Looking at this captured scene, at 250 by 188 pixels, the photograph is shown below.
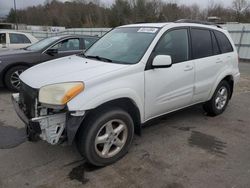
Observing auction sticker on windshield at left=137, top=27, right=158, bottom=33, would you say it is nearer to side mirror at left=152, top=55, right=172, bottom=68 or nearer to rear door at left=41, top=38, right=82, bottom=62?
side mirror at left=152, top=55, right=172, bottom=68

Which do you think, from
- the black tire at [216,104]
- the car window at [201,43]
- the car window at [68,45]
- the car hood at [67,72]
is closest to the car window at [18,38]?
the car window at [68,45]

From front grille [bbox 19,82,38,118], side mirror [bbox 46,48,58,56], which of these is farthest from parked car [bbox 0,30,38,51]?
front grille [bbox 19,82,38,118]

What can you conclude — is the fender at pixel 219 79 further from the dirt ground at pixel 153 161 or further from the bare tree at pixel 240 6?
the bare tree at pixel 240 6

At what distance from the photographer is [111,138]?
10.6 ft

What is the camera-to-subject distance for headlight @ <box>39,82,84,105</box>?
2785mm

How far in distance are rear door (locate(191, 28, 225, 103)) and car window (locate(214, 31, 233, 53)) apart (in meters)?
0.12

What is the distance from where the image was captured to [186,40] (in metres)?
4.15

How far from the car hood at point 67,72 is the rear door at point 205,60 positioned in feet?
5.22

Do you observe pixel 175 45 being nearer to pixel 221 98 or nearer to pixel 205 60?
pixel 205 60

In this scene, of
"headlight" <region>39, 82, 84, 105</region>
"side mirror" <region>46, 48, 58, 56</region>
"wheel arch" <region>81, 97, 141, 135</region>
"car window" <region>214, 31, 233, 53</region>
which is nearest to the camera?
"headlight" <region>39, 82, 84, 105</region>

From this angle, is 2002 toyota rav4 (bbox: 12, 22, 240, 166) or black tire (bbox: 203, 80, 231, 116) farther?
black tire (bbox: 203, 80, 231, 116)

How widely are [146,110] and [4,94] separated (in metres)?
4.60

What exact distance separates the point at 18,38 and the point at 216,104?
802 cm

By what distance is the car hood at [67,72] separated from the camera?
3031mm
